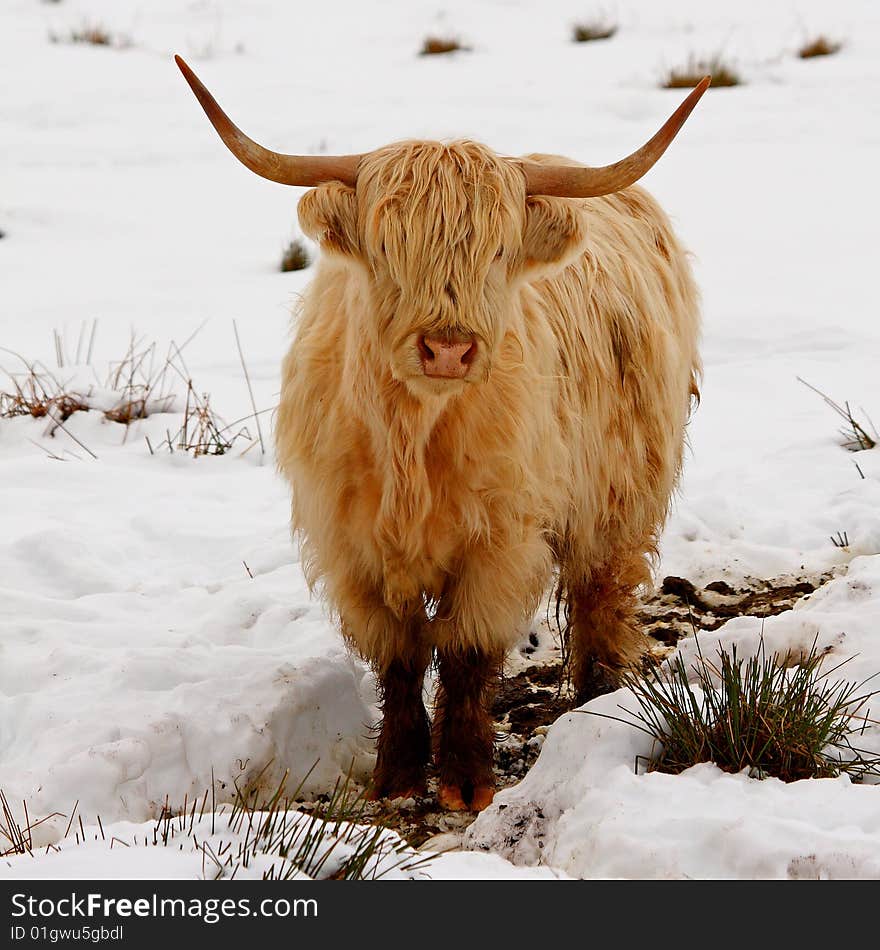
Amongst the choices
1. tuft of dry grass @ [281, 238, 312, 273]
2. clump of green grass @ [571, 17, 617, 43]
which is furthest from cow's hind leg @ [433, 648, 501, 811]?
clump of green grass @ [571, 17, 617, 43]

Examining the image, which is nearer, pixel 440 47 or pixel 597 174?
pixel 597 174

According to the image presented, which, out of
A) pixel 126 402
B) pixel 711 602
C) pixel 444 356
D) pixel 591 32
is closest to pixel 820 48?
pixel 591 32

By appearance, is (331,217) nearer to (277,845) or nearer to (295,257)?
(277,845)

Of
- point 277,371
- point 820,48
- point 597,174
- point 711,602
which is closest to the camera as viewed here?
point 597,174

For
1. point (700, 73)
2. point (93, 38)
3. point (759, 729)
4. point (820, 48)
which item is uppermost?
point (93, 38)

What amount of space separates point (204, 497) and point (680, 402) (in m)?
2.17

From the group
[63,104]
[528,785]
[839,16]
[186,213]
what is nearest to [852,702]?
A: [528,785]

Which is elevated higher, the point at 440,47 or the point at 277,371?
the point at 440,47

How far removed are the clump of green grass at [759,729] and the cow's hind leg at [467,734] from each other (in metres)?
0.54

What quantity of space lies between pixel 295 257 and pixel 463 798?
5.40 meters

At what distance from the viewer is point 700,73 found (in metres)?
10.9

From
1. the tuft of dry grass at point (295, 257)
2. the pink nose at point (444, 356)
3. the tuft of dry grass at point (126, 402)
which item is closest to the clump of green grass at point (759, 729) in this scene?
the pink nose at point (444, 356)

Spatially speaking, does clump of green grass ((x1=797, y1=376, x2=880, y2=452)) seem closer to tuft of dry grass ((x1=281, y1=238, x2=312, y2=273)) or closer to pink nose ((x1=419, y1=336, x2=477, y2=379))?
pink nose ((x1=419, y1=336, x2=477, y2=379))

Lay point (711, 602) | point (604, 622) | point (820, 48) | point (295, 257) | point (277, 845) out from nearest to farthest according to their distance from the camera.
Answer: point (277, 845) < point (604, 622) < point (711, 602) < point (295, 257) < point (820, 48)
